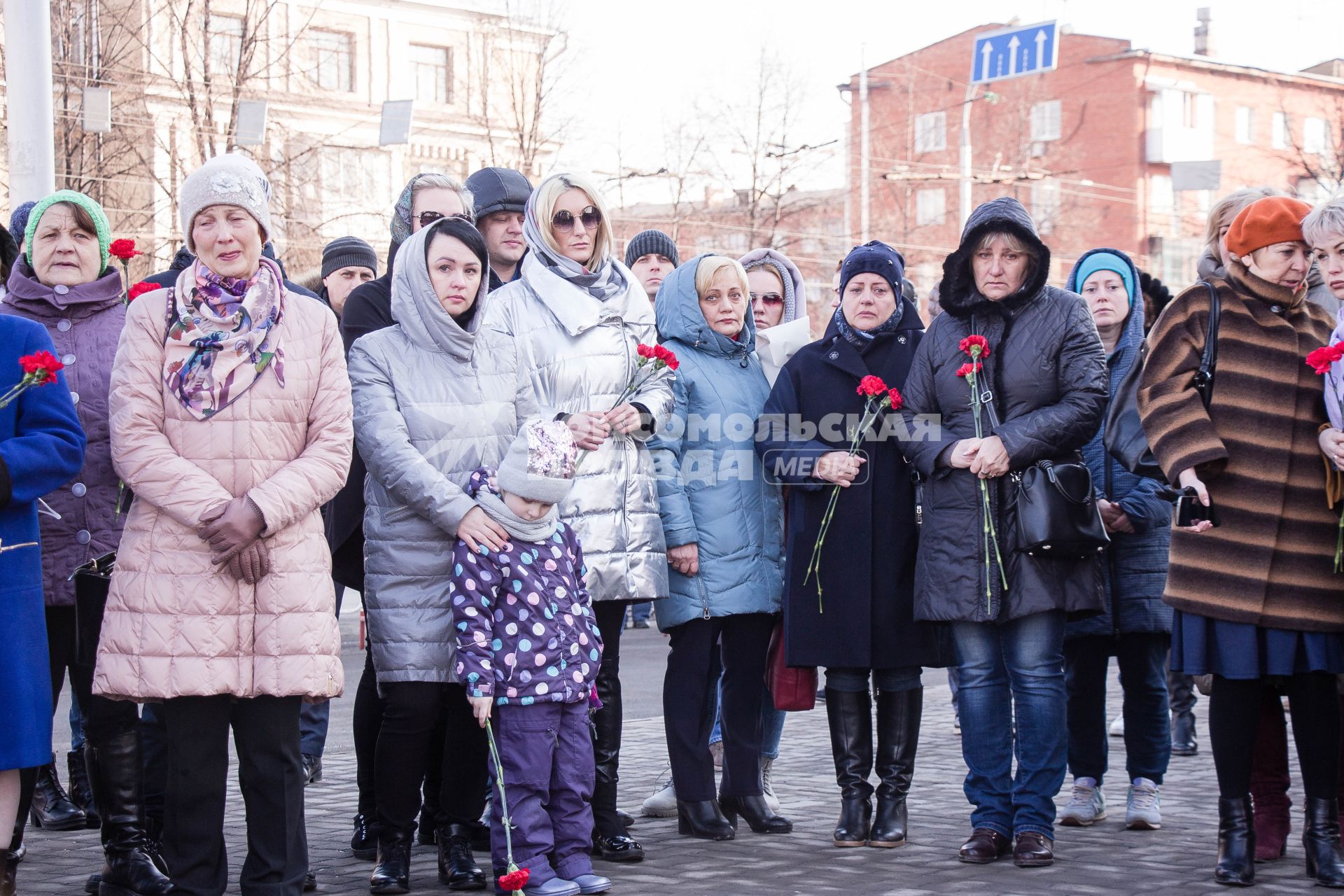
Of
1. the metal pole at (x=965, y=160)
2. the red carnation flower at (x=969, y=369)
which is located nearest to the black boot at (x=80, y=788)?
the red carnation flower at (x=969, y=369)

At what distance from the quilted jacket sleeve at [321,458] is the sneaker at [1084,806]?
10.9ft

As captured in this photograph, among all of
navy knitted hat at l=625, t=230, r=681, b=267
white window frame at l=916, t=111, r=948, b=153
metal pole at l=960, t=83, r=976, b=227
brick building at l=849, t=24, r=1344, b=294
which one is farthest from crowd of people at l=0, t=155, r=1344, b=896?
Result: white window frame at l=916, t=111, r=948, b=153

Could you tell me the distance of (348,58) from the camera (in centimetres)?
4500

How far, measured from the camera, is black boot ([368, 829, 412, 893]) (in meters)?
5.25

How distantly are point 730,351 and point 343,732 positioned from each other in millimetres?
3731

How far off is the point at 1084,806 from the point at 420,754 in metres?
2.75

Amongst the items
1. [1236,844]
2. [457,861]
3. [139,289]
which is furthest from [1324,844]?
[139,289]

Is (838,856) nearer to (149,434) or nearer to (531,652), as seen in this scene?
(531,652)

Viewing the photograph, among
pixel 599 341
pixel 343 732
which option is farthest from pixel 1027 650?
pixel 343 732

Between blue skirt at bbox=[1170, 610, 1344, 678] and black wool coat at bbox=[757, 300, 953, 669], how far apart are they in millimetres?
993

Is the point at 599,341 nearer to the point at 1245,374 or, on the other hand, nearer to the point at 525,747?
the point at 525,747

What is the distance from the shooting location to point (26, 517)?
493 cm

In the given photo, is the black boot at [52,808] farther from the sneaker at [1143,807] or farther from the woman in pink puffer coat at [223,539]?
the sneaker at [1143,807]

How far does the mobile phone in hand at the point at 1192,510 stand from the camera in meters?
5.55
